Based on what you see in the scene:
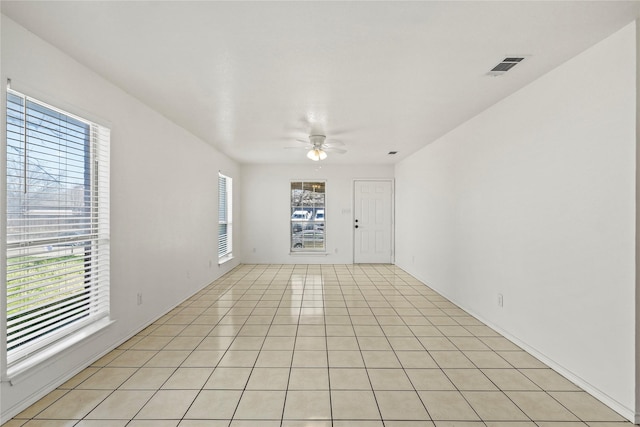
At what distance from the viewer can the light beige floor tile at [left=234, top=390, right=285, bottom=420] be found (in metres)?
1.89

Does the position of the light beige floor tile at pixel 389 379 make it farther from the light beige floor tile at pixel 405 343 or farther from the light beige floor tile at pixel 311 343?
the light beige floor tile at pixel 311 343

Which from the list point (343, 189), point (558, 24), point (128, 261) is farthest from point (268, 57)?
point (343, 189)

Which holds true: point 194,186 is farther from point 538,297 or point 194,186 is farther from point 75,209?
point 538,297

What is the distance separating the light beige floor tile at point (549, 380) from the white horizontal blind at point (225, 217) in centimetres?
504

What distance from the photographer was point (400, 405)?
200 centimetres

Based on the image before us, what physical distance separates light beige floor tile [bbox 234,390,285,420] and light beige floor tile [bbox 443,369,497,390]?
1.30 m

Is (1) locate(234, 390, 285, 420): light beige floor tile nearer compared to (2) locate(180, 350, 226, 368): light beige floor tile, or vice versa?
(1) locate(234, 390, 285, 420): light beige floor tile

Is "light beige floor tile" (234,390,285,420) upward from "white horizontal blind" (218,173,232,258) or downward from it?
downward

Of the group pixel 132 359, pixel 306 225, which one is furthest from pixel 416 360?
pixel 306 225

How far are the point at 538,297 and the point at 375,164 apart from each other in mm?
4961

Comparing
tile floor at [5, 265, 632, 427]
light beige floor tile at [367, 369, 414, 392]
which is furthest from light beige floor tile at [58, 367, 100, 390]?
light beige floor tile at [367, 369, 414, 392]

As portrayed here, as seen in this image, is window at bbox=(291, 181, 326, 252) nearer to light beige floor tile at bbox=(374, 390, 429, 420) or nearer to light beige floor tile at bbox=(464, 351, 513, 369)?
light beige floor tile at bbox=(464, 351, 513, 369)

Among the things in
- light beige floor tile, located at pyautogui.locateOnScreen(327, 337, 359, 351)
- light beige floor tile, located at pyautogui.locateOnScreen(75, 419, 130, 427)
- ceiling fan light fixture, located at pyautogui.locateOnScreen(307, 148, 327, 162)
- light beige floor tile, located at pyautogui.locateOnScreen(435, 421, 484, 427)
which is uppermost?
ceiling fan light fixture, located at pyautogui.locateOnScreen(307, 148, 327, 162)

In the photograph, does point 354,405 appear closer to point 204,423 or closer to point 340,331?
point 204,423
